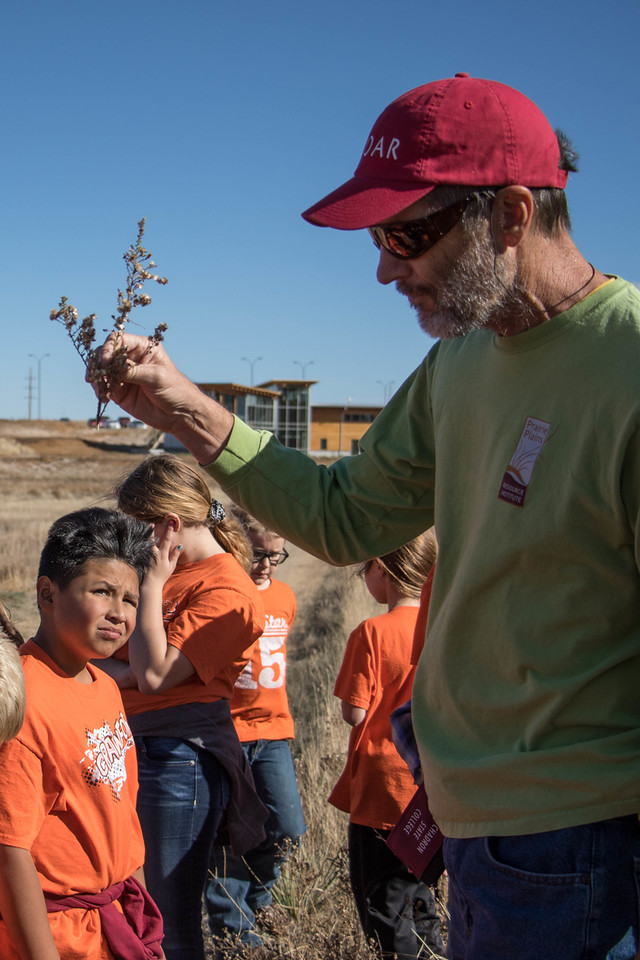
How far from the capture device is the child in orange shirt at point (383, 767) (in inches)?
131

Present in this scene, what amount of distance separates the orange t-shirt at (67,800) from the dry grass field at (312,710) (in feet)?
4.08

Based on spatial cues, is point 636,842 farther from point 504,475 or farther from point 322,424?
point 322,424

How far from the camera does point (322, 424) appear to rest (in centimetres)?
7369

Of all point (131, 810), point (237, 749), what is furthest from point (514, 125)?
point (237, 749)

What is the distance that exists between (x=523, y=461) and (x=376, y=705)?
210cm

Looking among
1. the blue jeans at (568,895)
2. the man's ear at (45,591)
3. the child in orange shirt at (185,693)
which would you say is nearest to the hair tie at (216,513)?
the child in orange shirt at (185,693)

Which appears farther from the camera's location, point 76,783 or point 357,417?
point 357,417

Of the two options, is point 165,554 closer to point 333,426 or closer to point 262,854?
point 262,854

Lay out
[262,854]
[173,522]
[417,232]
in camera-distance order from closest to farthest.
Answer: [417,232] < [173,522] < [262,854]

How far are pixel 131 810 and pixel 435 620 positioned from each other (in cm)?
116

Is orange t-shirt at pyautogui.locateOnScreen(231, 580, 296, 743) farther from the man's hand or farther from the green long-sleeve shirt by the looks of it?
the green long-sleeve shirt

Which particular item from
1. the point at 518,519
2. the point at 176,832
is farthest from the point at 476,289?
the point at 176,832

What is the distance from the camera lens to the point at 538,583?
5.75ft

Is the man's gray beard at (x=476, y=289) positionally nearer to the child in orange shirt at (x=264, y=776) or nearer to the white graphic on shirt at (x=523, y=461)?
the white graphic on shirt at (x=523, y=461)
